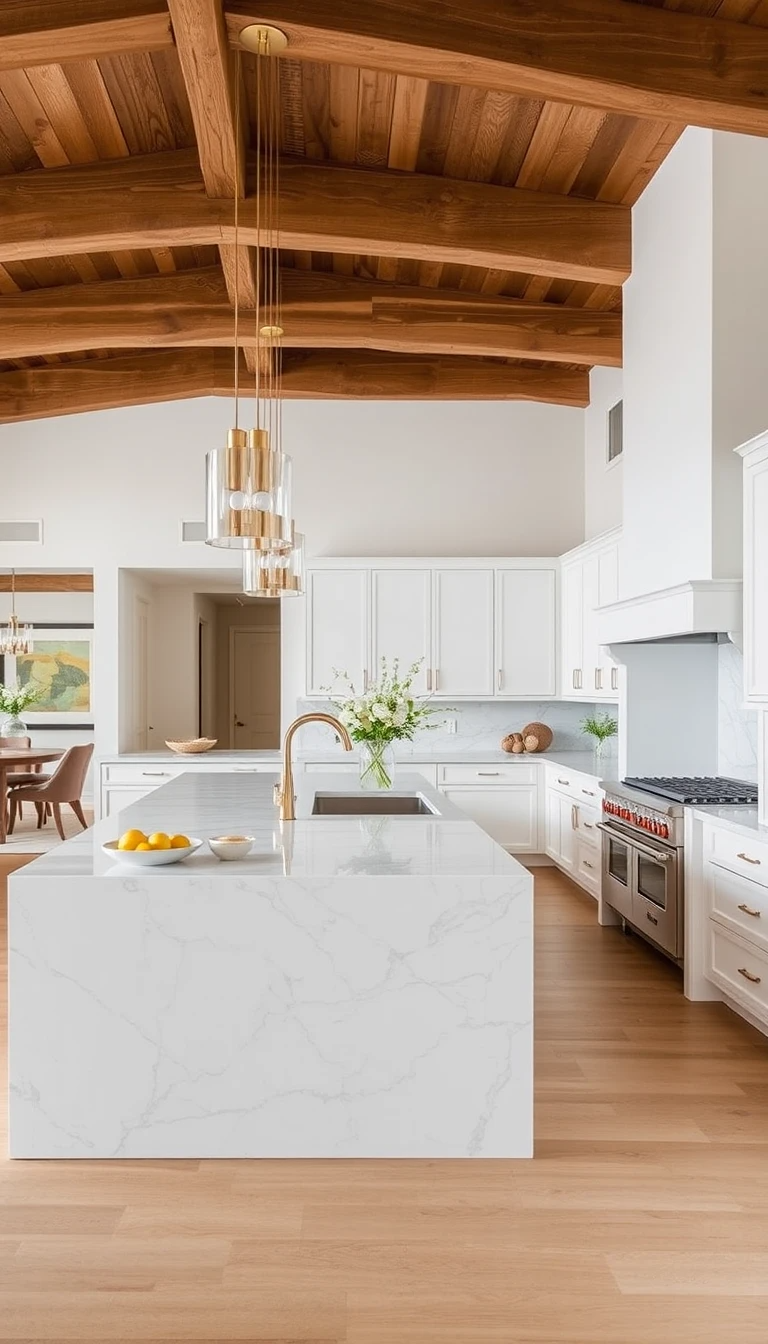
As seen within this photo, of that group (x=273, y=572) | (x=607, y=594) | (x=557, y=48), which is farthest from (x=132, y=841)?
(x=607, y=594)

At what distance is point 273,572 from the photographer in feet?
12.8

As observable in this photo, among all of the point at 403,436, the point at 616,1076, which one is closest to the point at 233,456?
the point at 616,1076

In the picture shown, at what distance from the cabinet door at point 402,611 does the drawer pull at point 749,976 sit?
12.0 ft

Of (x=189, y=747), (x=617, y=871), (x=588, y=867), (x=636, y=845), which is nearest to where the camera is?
(x=636, y=845)

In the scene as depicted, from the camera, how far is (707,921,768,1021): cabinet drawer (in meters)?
3.55

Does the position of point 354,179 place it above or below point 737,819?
above

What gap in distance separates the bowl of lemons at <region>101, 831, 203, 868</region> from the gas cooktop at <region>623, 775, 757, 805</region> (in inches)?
91.3

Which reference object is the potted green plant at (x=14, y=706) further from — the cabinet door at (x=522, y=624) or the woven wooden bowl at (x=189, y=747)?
the cabinet door at (x=522, y=624)

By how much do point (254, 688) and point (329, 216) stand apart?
733 cm

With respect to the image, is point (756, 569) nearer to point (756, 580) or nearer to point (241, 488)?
point (756, 580)

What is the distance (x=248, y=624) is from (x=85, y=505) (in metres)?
4.19

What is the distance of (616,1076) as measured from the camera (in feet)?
10.9

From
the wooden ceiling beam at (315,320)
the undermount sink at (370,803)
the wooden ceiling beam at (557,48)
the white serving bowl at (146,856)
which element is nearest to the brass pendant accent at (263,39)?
the wooden ceiling beam at (557,48)

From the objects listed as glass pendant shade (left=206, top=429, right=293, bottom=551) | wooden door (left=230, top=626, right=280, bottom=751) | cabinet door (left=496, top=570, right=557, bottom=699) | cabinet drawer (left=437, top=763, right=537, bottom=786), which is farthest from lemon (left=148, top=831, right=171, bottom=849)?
wooden door (left=230, top=626, right=280, bottom=751)
